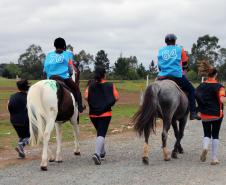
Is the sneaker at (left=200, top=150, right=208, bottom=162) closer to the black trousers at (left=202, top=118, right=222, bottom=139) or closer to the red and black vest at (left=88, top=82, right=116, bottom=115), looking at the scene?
the black trousers at (left=202, top=118, right=222, bottom=139)

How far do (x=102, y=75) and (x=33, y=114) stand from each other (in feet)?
5.67

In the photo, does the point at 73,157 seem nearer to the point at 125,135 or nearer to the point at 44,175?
the point at 44,175

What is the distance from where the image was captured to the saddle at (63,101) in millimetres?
9453

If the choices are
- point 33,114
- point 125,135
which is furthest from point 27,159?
point 125,135

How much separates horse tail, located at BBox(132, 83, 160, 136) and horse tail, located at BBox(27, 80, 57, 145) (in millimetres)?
1809

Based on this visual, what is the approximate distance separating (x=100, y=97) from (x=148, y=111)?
3.64ft

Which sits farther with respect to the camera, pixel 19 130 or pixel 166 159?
pixel 19 130

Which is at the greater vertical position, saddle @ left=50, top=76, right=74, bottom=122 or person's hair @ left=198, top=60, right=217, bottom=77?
person's hair @ left=198, top=60, right=217, bottom=77

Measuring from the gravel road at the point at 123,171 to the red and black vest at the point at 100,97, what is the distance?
1.15 m

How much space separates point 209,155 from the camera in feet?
34.6

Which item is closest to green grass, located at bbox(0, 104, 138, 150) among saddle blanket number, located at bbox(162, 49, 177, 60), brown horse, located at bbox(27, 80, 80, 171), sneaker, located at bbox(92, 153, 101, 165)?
brown horse, located at bbox(27, 80, 80, 171)

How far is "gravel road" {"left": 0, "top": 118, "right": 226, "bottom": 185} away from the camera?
766 centimetres

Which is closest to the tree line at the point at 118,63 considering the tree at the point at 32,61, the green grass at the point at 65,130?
the tree at the point at 32,61

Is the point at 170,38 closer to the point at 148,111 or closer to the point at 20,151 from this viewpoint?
the point at 148,111
